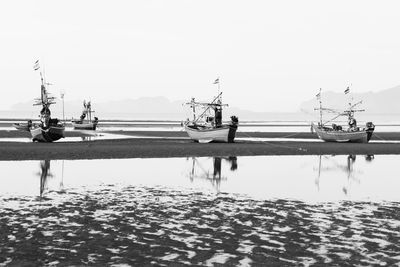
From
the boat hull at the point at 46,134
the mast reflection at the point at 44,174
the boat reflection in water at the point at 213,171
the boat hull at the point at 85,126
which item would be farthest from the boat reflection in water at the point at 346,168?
the boat hull at the point at 85,126

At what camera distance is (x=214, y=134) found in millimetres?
59156

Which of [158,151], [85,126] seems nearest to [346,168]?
[158,151]

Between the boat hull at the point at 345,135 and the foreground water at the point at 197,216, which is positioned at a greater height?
the boat hull at the point at 345,135

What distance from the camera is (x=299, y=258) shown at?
42.5 ft

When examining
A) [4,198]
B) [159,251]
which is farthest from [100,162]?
[159,251]

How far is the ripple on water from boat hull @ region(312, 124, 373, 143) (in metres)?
43.6

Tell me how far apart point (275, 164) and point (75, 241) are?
2531 cm

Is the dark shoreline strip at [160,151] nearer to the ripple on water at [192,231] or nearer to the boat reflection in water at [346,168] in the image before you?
the boat reflection in water at [346,168]

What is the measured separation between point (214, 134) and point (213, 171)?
25.6m

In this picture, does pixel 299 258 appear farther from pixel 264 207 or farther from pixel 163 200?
pixel 163 200

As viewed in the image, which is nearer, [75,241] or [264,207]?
[75,241]

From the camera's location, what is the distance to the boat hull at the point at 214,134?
5824 centimetres

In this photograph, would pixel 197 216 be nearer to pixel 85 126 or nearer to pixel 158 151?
pixel 158 151

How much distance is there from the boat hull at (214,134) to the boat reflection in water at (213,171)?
600 inches
